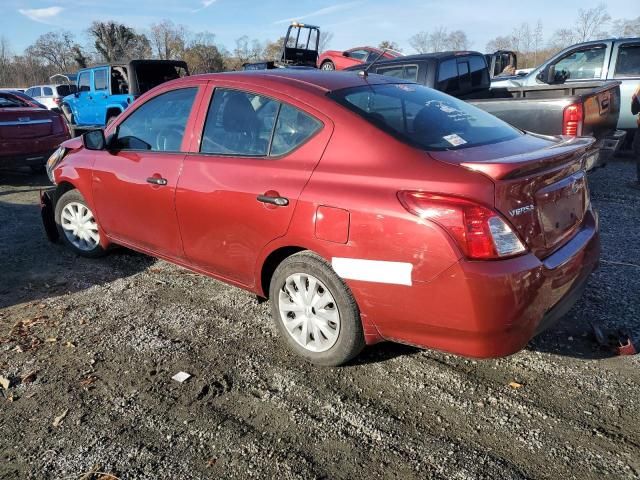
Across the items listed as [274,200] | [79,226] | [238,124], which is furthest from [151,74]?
[274,200]

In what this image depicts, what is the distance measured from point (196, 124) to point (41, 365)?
1.88 m

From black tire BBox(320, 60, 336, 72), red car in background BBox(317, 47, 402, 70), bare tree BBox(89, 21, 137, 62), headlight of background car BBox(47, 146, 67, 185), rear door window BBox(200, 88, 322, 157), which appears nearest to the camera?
rear door window BBox(200, 88, 322, 157)

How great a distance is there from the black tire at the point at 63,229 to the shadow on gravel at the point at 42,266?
8cm

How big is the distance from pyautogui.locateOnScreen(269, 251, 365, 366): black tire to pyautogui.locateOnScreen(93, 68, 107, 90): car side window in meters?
11.1

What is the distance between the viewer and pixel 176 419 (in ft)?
8.70

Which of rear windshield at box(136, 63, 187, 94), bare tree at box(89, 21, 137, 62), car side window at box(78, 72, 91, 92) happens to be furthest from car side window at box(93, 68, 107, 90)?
bare tree at box(89, 21, 137, 62)

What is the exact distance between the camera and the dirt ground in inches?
91.7

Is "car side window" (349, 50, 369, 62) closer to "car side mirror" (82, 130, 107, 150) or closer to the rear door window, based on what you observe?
"car side mirror" (82, 130, 107, 150)

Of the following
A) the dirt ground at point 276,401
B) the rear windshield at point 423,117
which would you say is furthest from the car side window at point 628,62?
the rear windshield at point 423,117

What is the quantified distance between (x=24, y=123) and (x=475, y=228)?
8585 mm

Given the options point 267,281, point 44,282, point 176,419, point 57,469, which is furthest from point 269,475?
point 44,282

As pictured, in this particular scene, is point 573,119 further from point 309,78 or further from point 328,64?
point 328,64

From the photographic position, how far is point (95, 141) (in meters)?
4.37

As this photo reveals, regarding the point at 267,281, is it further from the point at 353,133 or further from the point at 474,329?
the point at 474,329
